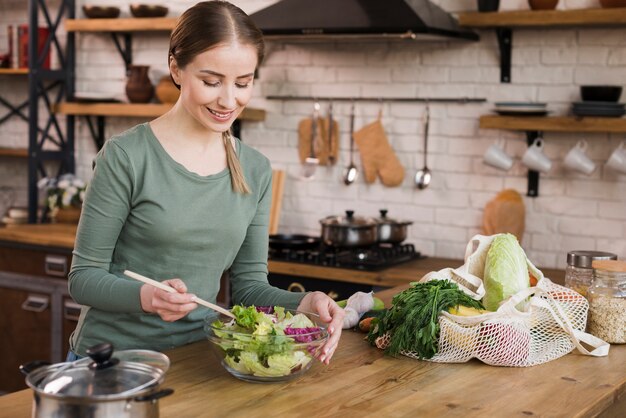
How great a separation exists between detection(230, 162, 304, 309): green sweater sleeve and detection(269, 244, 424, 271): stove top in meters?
1.76

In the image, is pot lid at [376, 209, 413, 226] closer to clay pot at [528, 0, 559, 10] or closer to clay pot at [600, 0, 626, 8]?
clay pot at [528, 0, 559, 10]

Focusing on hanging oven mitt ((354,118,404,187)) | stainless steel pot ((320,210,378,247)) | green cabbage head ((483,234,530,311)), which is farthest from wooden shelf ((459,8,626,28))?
green cabbage head ((483,234,530,311))

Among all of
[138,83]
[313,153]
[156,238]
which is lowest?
[156,238]

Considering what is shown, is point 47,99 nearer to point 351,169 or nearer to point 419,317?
point 351,169

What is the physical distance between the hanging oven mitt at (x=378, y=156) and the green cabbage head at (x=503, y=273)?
229 cm

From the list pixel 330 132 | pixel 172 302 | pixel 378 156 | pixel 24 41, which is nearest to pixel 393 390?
pixel 172 302

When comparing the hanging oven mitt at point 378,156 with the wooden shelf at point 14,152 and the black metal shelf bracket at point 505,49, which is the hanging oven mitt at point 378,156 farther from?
the wooden shelf at point 14,152

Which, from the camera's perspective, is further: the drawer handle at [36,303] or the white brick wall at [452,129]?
the drawer handle at [36,303]

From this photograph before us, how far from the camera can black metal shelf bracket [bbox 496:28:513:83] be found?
4430 millimetres

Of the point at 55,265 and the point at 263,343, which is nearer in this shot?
the point at 263,343

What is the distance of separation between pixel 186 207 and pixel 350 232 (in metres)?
2.16

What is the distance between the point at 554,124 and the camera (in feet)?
13.6

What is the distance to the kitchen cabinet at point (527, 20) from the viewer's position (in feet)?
13.2

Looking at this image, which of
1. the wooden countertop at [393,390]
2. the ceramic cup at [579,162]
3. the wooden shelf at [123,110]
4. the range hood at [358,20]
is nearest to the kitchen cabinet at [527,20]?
the range hood at [358,20]
